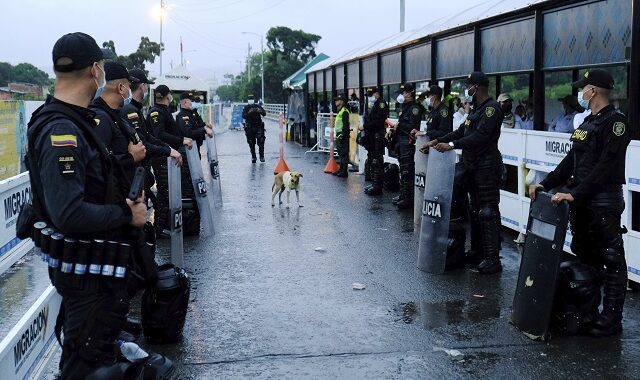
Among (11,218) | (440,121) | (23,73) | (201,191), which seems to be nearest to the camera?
(11,218)

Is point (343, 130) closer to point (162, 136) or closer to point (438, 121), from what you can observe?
point (438, 121)

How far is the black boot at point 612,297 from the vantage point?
5355 millimetres

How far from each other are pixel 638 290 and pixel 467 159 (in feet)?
6.84

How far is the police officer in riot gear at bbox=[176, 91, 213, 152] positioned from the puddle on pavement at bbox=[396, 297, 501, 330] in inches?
222

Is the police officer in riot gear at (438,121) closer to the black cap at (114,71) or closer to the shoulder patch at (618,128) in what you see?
the shoulder patch at (618,128)

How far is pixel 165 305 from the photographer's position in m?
5.15

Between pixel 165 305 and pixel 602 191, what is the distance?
3.36m

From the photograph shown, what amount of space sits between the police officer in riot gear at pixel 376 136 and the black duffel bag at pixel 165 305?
28.4 ft

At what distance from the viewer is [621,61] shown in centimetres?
766

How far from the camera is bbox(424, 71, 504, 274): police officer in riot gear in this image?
7.25 metres

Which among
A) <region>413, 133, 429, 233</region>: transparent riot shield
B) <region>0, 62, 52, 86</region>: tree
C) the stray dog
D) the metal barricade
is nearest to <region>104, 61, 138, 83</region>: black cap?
<region>413, 133, 429, 233</region>: transparent riot shield

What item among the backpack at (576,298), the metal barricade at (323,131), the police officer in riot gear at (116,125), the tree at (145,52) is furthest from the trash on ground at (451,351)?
the tree at (145,52)

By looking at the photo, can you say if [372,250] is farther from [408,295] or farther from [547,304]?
[547,304]

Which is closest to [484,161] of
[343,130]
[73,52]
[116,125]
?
[116,125]
